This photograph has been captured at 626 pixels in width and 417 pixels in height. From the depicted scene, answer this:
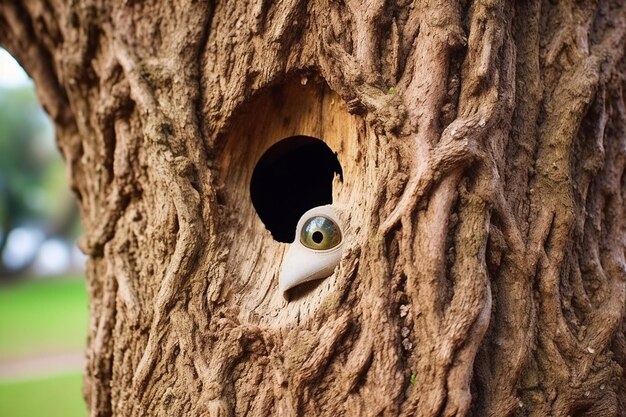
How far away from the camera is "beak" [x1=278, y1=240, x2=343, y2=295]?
5.38 ft

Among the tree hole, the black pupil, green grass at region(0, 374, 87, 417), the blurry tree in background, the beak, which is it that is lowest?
green grass at region(0, 374, 87, 417)

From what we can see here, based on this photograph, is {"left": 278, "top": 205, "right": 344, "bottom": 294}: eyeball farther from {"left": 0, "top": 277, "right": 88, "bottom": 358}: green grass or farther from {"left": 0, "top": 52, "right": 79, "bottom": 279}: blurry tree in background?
{"left": 0, "top": 52, "right": 79, "bottom": 279}: blurry tree in background

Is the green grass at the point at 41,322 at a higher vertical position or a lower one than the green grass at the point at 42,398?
higher

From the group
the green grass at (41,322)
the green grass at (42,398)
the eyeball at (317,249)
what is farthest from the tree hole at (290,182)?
the green grass at (41,322)

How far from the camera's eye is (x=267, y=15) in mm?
1718

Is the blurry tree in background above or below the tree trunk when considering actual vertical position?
above

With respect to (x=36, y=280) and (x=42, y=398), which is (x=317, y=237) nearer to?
(x=42, y=398)

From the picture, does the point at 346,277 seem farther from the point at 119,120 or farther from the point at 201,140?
the point at 119,120

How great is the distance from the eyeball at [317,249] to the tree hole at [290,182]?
545mm

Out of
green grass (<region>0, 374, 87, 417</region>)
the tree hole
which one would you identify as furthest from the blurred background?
the tree hole

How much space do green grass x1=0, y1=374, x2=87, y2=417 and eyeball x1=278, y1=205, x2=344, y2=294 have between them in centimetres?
274

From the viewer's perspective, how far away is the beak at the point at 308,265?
1.64m

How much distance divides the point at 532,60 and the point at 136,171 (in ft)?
4.19

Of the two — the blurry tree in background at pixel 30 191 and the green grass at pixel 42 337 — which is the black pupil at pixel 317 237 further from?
the blurry tree in background at pixel 30 191
